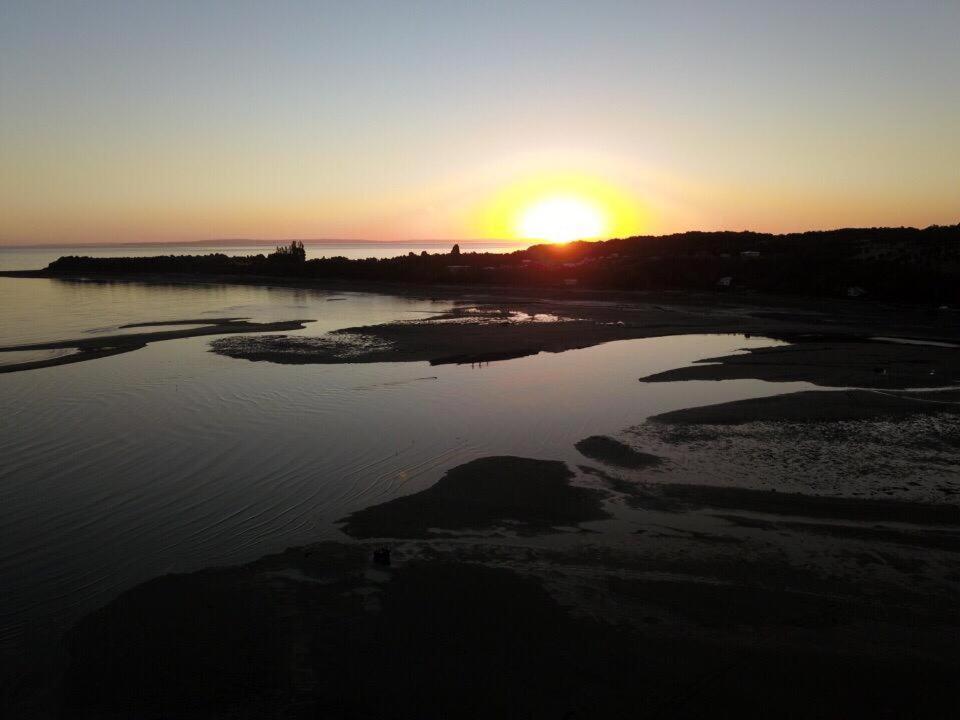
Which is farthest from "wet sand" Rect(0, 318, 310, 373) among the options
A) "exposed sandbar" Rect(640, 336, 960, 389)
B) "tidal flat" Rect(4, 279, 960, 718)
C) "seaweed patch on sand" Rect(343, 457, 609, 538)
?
"exposed sandbar" Rect(640, 336, 960, 389)

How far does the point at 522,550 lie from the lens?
31.6 ft

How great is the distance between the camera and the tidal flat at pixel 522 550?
6.76m

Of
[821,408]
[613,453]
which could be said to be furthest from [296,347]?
[821,408]

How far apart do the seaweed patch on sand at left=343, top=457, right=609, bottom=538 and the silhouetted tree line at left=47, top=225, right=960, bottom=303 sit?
40.8 m

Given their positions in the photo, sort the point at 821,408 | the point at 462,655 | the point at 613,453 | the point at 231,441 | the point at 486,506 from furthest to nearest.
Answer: the point at 821,408 → the point at 231,441 → the point at 613,453 → the point at 486,506 → the point at 462,655

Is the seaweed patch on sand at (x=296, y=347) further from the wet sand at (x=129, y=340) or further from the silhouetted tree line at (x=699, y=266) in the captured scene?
the silhouetted tree line at (x=699, y=266)

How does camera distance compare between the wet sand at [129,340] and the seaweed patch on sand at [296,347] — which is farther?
the seaweed patch on sand at [296,347]

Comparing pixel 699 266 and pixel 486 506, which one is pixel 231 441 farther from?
pixel 699 266

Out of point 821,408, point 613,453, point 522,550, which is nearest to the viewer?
point 522,550

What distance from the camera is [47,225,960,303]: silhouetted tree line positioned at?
154 ft

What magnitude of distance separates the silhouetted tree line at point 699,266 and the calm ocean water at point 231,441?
23.9m

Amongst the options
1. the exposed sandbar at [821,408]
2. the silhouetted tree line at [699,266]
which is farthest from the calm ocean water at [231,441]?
the silhouetted tree line at [699,266]

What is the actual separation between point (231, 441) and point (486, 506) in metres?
7.41

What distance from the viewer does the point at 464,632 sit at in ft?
25.0
